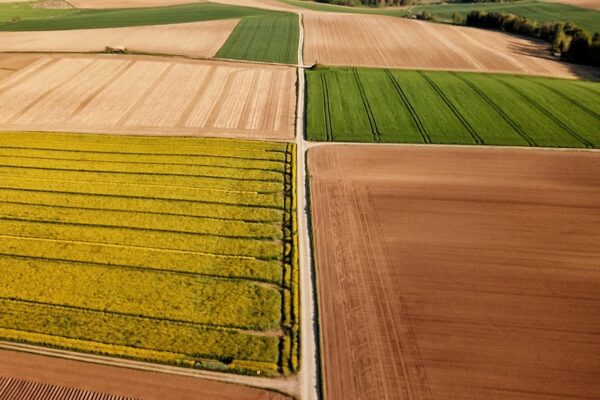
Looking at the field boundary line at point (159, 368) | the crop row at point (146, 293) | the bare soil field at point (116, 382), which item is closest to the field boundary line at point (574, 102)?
the crop row at point (146, 293)

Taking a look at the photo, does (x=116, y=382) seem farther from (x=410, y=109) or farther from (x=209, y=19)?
(x=209, y=19)

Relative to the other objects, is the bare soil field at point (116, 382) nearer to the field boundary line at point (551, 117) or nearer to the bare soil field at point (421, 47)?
the field boundary line at point (551, 117)

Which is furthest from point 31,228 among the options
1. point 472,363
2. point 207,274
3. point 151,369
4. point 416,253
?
point 472,363

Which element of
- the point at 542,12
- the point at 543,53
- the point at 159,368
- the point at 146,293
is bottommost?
the point at 159,368

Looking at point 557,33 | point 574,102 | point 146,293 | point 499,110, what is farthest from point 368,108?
point 557,33

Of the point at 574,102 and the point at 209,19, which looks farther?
the point at 209,19

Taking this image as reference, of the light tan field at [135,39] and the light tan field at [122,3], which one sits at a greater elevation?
the light tan field at [122,3]
